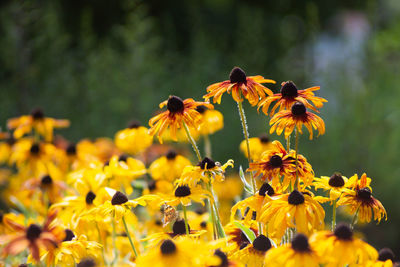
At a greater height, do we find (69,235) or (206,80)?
(69,235)

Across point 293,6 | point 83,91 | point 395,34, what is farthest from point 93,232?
point 293,6

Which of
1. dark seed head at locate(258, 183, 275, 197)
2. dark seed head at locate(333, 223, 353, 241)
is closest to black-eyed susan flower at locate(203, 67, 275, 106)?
dark seed head at locate(258, 183, 275, 197)

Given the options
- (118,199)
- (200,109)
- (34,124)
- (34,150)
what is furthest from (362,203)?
(34,124)

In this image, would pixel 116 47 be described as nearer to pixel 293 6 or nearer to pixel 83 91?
pixel 83 91

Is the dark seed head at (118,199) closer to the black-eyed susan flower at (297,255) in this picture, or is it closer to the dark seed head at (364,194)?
the black-eyed susan flower at (297,255)

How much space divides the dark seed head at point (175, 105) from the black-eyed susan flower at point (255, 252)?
17.3 inches

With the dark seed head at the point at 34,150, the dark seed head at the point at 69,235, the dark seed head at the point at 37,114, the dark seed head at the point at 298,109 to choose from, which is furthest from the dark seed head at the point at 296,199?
the dark seed head at the point at 37,114

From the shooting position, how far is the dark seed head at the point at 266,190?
52.2 inches

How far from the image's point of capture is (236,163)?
456cm

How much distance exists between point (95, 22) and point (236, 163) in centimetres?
412

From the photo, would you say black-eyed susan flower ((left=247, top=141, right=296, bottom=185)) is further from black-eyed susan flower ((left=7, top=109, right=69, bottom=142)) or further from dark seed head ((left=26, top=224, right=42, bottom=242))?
black-eyed susan flower ((left=7, top=109, right=69, bottom=142))

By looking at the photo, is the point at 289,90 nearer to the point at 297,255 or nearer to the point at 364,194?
the point at 364,194

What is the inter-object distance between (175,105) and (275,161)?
33 centimetres

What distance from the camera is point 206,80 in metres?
5.80
